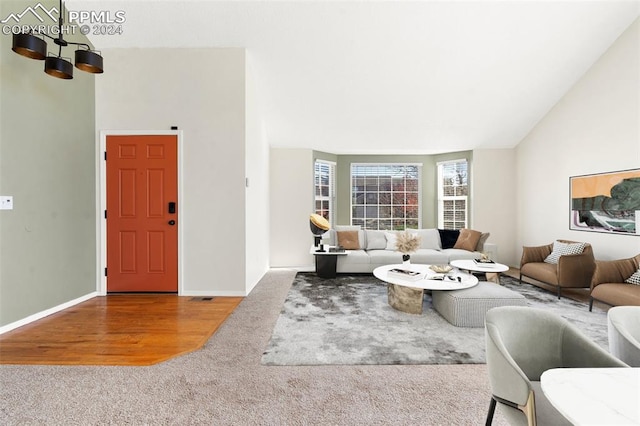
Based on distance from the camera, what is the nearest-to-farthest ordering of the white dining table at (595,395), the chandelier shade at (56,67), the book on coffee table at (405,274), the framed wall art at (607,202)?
the white dining table at (595,395), the chandelier shade at (56,67), the book on coffee table at (405,274), the framed wall art at (607,202)

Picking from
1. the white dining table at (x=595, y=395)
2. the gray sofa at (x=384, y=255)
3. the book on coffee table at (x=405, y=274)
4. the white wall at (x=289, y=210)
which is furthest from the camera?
the white wall at (x=289, y=210)

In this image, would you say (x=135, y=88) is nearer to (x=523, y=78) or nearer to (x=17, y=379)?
(x=17, y=379)

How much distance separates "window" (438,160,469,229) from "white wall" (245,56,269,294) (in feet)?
13.1

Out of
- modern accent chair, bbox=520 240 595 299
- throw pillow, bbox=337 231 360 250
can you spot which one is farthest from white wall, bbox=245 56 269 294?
modern accent chair, bbox=520 240 595 299

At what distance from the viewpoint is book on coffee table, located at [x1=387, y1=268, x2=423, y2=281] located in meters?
3.48

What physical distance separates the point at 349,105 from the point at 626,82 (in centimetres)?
373

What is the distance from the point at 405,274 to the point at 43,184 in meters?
4.25

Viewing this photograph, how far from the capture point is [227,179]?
396 centimetres

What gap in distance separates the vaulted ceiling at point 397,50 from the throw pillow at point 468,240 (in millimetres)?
1979

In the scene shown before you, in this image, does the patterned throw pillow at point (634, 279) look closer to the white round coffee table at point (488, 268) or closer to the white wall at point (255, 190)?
the white round coffee table at point (488, 268)

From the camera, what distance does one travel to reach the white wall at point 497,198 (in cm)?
618

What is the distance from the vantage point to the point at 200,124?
3.96 m

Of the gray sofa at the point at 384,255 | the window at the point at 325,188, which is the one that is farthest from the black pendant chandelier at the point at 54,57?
the gray sofa at the point at 384,255

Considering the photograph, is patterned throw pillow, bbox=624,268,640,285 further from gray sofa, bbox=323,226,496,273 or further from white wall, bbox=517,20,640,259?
gray sofa, bbox=323,226,496,273
